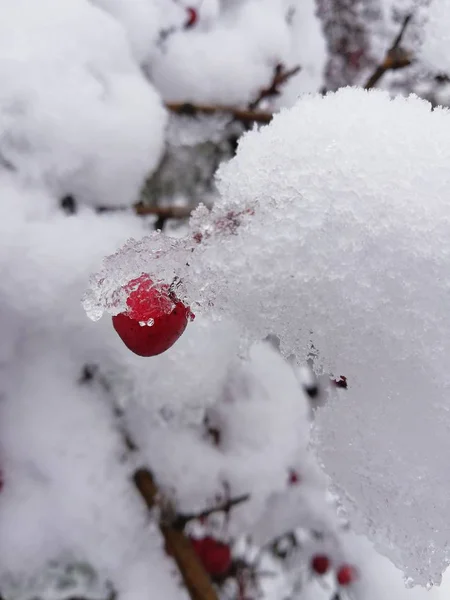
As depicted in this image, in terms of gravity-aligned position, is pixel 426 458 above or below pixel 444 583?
above

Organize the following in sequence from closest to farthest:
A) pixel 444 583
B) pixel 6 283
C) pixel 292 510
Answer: pixel 6 283
pixel 444 583
pixel 292 510

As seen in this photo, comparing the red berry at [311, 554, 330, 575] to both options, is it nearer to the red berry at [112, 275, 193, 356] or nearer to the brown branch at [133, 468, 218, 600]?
the brown branch at [133, 468, 218, 600]

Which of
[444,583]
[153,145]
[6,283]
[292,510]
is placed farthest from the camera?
[292,510]

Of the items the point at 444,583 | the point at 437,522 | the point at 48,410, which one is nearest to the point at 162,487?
the point at 48,410

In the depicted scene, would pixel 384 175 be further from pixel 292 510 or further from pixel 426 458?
pixel 292 510

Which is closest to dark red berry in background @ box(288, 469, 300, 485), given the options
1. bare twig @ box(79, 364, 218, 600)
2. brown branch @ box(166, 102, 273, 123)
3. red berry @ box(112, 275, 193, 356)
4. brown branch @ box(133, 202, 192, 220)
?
bare twig @ box(79, 364, 218, 600)

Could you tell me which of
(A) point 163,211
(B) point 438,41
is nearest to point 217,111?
(A) point 163,211

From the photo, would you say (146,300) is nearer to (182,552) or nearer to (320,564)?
(182,552)

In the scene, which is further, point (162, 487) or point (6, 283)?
point (162, 487)
